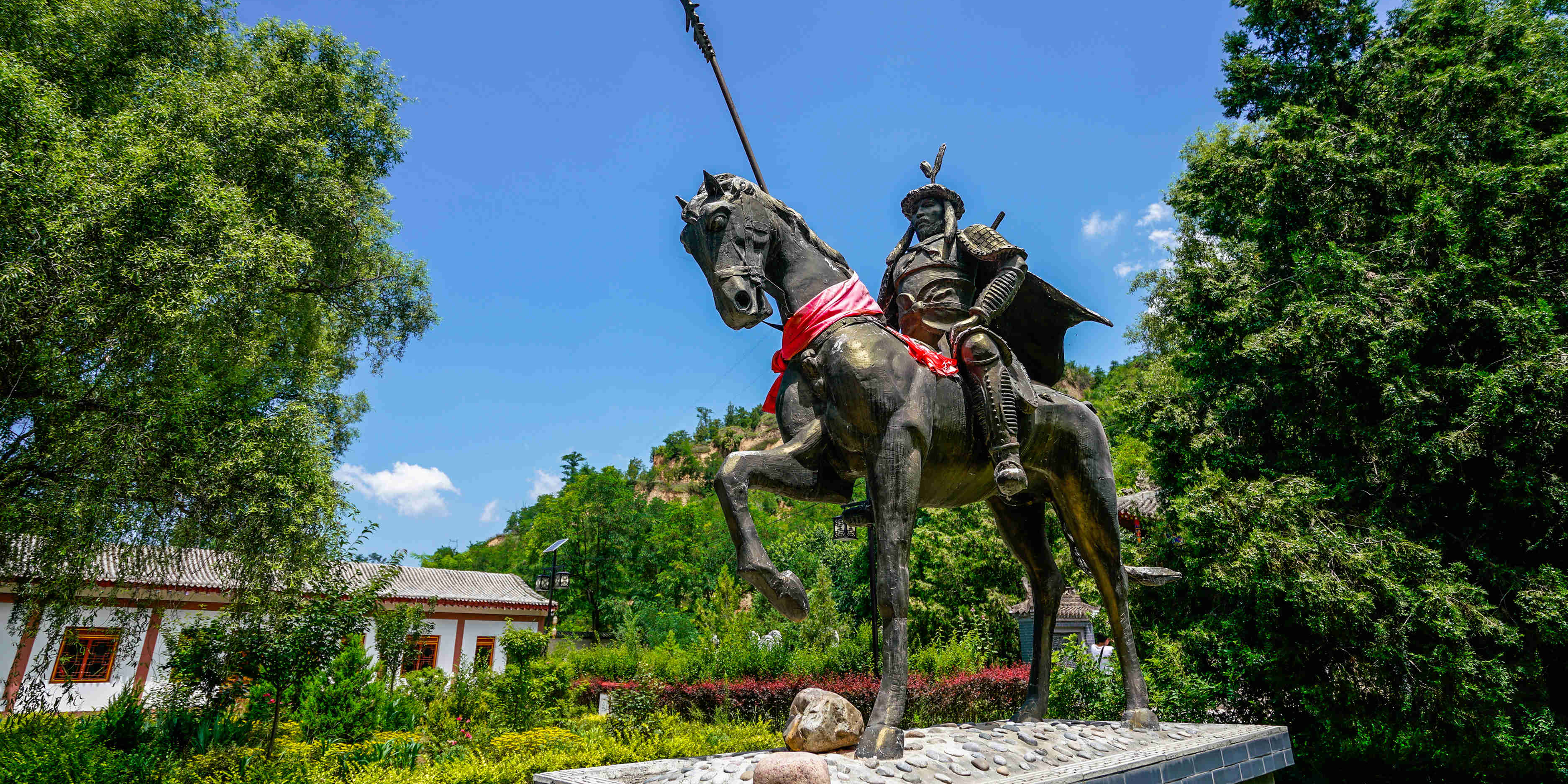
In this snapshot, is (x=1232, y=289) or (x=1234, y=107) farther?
(x=1234, y=107)

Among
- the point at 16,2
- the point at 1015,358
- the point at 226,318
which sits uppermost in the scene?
the point at 16,2

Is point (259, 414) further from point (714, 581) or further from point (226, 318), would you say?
point (714, 581)

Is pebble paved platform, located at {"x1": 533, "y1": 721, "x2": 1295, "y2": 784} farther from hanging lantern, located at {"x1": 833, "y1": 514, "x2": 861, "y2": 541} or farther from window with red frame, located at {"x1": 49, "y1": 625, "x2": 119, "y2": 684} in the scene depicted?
window with red frame, located at {"x1": 49, "y1": 625, "x2": 119, "y2": 684}

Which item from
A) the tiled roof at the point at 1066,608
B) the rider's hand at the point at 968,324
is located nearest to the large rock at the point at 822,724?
the rider's hand at the point at 968,324

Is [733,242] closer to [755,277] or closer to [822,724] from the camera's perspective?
[755,277]

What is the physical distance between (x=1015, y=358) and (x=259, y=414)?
437 inches

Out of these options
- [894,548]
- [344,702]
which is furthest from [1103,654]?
[344,702]

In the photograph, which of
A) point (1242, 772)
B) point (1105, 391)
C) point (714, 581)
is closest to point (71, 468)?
point (1242, 772)

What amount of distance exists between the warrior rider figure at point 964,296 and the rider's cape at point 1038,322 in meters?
0.06

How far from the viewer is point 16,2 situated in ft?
32.4

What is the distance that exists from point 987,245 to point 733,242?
1.55 meters

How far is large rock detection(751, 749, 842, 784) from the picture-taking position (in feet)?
9.64

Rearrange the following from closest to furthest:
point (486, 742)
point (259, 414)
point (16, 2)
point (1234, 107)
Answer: point (16, 2) → point (486, 742) → point (259, 414) → point (1234, 107)

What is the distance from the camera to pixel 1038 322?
5.30 metres
